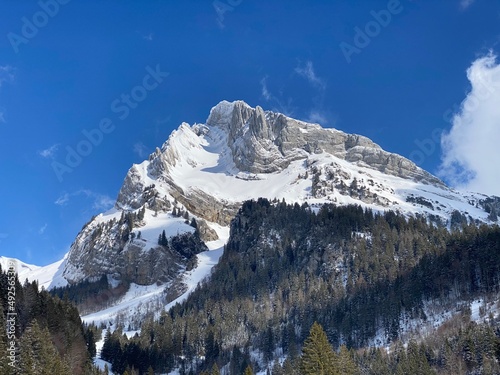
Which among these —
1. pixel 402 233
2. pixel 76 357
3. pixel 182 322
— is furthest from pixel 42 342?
pixel 402 233

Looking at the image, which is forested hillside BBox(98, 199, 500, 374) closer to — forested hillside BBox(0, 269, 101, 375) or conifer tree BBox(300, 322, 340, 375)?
forested hillside BBox(0, 269, 101, 375)

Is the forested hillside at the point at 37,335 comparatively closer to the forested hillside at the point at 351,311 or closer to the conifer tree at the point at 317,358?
the forested hillside at the point at 351,311

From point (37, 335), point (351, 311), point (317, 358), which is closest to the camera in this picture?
point (317, 358)

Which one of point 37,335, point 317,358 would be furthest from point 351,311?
point 37,335

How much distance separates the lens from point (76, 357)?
8988cm

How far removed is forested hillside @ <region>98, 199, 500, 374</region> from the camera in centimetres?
10938

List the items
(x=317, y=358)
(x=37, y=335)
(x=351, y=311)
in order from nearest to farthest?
(x=317, y=358)
(x=37, y=335)
(x=351, y=311)

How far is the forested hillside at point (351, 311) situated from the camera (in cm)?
10938

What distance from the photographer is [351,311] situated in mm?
146875

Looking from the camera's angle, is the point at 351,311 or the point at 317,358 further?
the point at 351,311

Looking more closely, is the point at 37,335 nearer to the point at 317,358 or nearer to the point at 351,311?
the point at 317,358

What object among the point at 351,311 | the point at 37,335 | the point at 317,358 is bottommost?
the point at 317,358

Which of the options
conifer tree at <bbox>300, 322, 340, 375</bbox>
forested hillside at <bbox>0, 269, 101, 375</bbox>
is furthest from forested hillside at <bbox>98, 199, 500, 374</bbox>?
conifer tree at <bbox>300, 322, 340, 375</bbox>

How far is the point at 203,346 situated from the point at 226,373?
18338 millimetres
